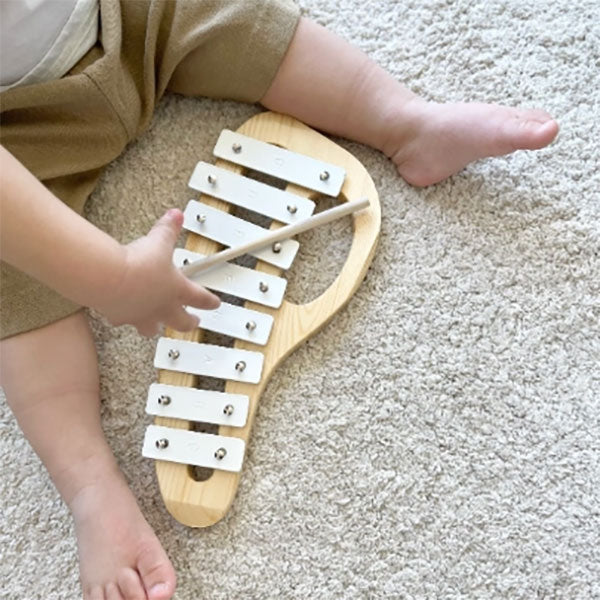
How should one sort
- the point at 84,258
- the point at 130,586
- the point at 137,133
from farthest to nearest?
the point at 137,133 < the point at 130,586 < the point at 84,258

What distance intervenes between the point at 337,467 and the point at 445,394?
123 mm

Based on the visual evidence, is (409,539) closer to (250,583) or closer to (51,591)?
→ (250,583)

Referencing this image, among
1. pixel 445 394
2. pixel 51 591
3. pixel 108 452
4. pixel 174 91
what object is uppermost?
pixel 174 91

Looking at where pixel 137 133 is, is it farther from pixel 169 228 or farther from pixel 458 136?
pixel 458 136

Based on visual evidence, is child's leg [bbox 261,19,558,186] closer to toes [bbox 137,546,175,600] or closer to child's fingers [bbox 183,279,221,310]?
child's fingers [bbox 183,279,221,310]

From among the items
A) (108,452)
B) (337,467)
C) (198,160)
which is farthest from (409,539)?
(198,160)

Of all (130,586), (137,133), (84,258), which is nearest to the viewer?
(84,258)

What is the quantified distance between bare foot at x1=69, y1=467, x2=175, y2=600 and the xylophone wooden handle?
1.5 inches

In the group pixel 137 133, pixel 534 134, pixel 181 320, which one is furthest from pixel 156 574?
pixel 534 134

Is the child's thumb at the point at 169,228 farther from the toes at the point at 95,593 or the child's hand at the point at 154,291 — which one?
the toes at the point at 95,593

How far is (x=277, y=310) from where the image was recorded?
2.73ft

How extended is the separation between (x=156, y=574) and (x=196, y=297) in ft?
0.83

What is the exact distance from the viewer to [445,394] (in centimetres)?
81

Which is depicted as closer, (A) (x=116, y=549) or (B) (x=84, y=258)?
(B) (x=84, y=258)
